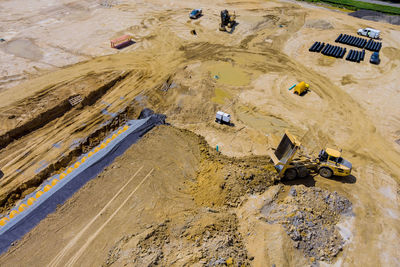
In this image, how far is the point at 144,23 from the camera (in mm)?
31344

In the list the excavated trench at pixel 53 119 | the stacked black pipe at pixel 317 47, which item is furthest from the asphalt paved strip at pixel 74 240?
the stacked black pipe at pixel 317 47

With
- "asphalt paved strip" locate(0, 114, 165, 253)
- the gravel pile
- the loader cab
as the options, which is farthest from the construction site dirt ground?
the loader cab

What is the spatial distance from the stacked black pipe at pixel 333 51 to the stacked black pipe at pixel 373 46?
3230 mm

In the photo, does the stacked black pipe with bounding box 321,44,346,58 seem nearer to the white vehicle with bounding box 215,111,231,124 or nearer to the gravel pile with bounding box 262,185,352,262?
the white vehicle with bounding box 215,111,231,124

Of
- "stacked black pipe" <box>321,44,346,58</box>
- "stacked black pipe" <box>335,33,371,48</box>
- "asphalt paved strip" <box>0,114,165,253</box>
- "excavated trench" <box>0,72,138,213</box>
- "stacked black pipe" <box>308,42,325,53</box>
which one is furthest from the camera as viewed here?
"stacked black pipe" <box>335,33,371,48</box>

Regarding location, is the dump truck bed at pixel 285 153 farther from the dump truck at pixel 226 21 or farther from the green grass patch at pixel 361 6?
the green grass patch at pixel 361 6

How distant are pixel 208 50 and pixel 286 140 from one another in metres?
16.3

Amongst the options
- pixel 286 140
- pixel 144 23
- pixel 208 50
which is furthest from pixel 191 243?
pixel 144 23

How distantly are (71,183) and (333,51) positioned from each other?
27573mm

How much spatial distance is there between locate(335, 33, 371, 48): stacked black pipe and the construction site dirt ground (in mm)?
1033

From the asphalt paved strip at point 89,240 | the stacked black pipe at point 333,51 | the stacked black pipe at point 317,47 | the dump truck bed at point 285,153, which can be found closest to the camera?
the asphalt paved strip at point 89,240

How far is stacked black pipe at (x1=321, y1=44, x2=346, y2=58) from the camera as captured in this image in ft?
84.7

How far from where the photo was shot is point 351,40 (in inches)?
1125

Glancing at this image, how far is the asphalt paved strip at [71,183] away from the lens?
11.7m
